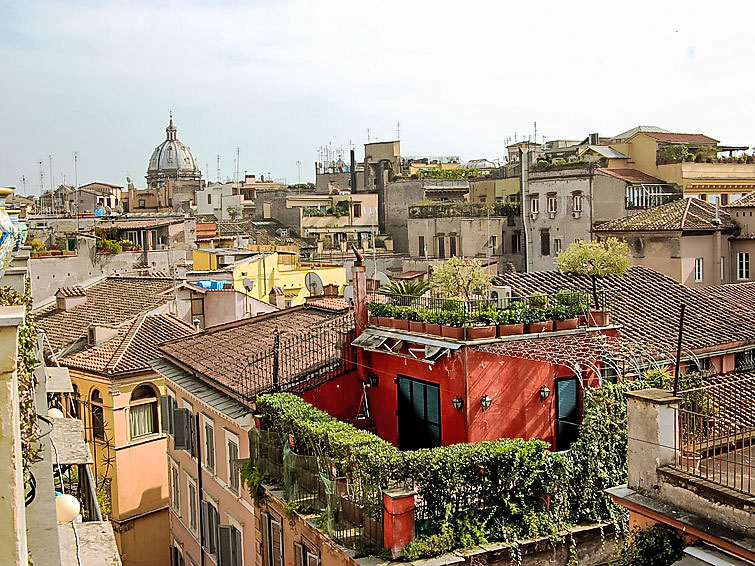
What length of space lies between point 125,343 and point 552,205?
31.3 m

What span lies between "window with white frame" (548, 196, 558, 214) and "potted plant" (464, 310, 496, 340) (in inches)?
1438

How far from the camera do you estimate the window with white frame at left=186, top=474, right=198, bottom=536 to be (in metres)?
19.2

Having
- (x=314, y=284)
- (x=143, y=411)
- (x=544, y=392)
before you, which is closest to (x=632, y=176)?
(x=314, y=284)

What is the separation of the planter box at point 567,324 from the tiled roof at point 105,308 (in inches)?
627

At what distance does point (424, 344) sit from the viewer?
13.3 m

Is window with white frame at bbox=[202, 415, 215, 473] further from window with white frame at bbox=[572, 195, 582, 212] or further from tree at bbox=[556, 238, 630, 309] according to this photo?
window with white frame at bbox=[572, 195, 582, 212]

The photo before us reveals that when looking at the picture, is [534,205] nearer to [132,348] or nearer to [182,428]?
[132,348]

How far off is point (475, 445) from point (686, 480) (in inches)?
139

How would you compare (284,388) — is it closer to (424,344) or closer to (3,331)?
(424,344)

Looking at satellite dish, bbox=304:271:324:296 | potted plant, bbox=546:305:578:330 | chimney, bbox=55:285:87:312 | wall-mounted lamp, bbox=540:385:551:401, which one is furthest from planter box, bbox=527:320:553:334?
chimney, bbox=55:285:87:312

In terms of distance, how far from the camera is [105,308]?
2844cm

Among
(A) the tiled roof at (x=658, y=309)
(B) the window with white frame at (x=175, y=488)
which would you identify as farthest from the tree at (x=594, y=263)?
(B) the window with white frame at (x=175, y=488)

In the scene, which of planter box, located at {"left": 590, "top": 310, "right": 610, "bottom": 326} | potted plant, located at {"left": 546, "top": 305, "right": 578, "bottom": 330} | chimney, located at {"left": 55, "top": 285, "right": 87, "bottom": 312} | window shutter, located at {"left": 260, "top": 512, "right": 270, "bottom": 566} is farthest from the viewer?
chimney, located at {"left": 55, "top": 285, "right": 87, "bottom": 312}

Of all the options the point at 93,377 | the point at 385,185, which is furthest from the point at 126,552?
the point at 385,185
